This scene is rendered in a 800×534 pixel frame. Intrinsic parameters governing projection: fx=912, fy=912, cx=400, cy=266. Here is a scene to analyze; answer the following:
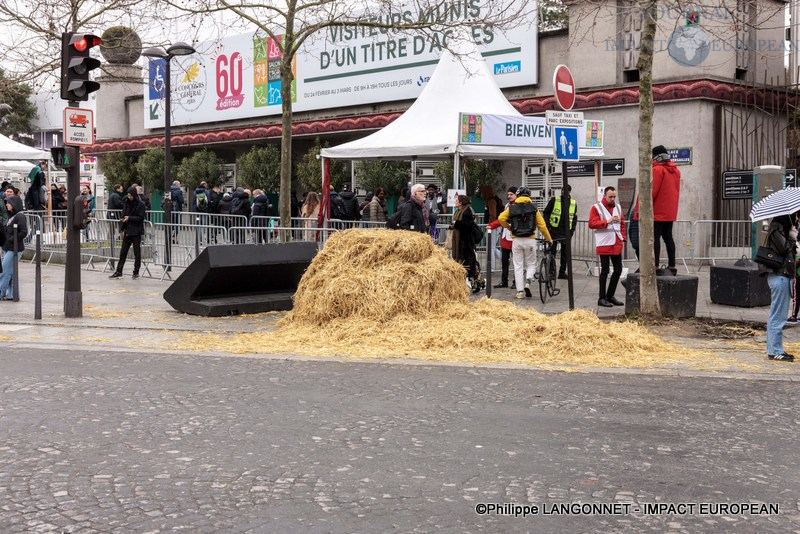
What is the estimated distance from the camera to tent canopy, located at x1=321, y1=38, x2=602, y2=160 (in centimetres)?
1728

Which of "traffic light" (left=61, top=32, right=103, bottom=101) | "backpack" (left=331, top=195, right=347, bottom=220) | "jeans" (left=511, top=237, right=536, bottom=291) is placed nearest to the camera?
"traffic light" (left=61, top=32, right=103, bottom=101)

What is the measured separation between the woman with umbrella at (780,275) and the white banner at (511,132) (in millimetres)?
7764

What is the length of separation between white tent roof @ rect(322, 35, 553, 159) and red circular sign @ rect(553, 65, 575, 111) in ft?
16.5

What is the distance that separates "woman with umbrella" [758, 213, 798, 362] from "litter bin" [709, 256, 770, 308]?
3.99 m

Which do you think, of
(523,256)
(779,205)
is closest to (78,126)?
(523,256)

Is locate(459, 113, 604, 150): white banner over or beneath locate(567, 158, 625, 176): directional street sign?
over

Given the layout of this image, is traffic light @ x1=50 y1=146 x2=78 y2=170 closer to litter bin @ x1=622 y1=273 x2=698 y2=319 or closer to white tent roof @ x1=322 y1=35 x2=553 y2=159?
white tent roof @ x1=322 y1=35 x2=553 y2=159

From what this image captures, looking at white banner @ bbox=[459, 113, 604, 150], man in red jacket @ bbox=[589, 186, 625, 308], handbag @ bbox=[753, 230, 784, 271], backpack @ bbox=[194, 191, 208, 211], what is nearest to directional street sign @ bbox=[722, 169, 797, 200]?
white banner @ bbox=[459, 113, 604, 150]

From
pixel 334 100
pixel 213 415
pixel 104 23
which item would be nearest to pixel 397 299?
pixel 213 415

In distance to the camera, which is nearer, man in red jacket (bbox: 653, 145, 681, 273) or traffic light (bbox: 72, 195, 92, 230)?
traffic light (bbox: 72, 195, 92, 230)

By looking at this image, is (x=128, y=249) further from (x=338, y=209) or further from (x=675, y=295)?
(x=675, y=295)

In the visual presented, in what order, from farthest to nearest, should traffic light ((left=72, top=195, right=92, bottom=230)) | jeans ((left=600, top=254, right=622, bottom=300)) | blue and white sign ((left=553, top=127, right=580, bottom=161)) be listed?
1. jeans ((left=600, top=254, right=622, bottom=300))
2. traffic light ((left=72, top=195, right=92, bottom=230))
3. blue and white sign ((left=553, top=127, right=580, bottom=161))

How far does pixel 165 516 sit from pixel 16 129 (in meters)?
60.4

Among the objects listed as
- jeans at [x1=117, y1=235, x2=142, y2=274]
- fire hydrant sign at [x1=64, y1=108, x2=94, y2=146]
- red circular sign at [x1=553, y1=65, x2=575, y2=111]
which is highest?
red circular sign at [x1=553, y1=65, x2=575, y2=111]
